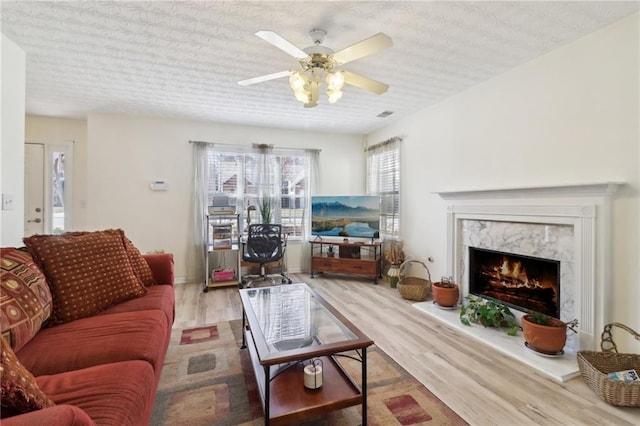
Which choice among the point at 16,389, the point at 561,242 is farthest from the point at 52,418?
the point at 561,242

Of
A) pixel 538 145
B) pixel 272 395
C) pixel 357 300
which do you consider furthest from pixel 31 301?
pixel 538 145

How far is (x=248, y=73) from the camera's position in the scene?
2.76 m

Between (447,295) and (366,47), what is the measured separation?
2533 mm

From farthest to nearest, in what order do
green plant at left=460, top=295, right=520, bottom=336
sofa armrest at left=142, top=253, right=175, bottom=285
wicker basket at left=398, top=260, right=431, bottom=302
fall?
1. wicker basket at left=398, top=260, right=431, bottom=302
2. green plant at left=460, top=295, right=520, bottom=336
3. sofa armrest at left=142, top=253, right=175, bottom=285

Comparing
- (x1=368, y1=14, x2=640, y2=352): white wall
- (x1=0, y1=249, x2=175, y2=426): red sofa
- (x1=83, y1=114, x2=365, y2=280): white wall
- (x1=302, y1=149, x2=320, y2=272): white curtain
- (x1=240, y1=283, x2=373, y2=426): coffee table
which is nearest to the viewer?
(x1=0, y1=249, x2=175, y2=426): red sofa

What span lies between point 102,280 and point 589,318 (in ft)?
10.9

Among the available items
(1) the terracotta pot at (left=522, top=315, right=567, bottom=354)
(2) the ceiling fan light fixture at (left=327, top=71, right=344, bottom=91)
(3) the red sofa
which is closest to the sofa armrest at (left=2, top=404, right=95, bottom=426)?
(3) the red sofa

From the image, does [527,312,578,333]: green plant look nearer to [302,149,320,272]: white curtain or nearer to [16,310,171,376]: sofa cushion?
[16,310,171,376]: sofa cushion

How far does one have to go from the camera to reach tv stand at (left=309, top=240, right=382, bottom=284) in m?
4.36

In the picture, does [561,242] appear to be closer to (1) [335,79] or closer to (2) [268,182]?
(1) [335,79]

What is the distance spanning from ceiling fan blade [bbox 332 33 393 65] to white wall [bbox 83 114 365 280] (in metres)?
3.02

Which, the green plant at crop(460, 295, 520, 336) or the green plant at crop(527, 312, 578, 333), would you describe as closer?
the green plant at crop(527, 312, 578, 333)

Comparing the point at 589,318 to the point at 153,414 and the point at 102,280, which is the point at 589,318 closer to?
the point at 153,414

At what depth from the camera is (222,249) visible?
4184 millimetres
